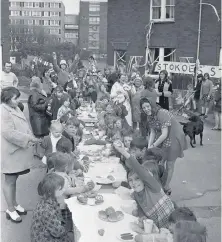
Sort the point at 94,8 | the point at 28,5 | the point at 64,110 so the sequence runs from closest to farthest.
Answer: the point at 64,110 → the point at 94,8 → the point at 28,5

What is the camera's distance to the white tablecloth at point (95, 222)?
3811 millimetres

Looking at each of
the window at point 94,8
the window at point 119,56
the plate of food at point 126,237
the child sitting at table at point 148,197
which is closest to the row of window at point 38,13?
the window at point 94,8

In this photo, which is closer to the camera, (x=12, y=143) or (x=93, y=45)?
(x=12, y=143)

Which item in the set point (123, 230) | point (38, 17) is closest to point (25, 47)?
point (123, 230)

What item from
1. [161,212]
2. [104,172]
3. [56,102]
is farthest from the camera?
[56,102]

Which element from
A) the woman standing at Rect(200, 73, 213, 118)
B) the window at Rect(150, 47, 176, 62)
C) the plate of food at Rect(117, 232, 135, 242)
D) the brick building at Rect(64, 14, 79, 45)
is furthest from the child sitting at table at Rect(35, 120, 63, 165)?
the brick building at Rect(64, 14, 79, 45)

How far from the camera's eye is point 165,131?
6.46 metres

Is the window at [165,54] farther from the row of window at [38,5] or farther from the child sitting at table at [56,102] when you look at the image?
the row of window at [38,5]

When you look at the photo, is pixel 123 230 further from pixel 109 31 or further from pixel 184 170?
pixel 109 31

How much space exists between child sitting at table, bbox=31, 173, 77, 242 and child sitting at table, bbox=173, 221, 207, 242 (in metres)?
1.22

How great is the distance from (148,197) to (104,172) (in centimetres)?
151

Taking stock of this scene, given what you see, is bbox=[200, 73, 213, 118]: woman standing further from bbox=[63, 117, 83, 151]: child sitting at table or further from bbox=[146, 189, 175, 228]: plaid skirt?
bbox=[146, 189, 175, 228]: plaid skirt

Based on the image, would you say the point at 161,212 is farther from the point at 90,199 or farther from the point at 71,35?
the point at 71,35

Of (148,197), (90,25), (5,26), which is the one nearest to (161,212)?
(148,197)
